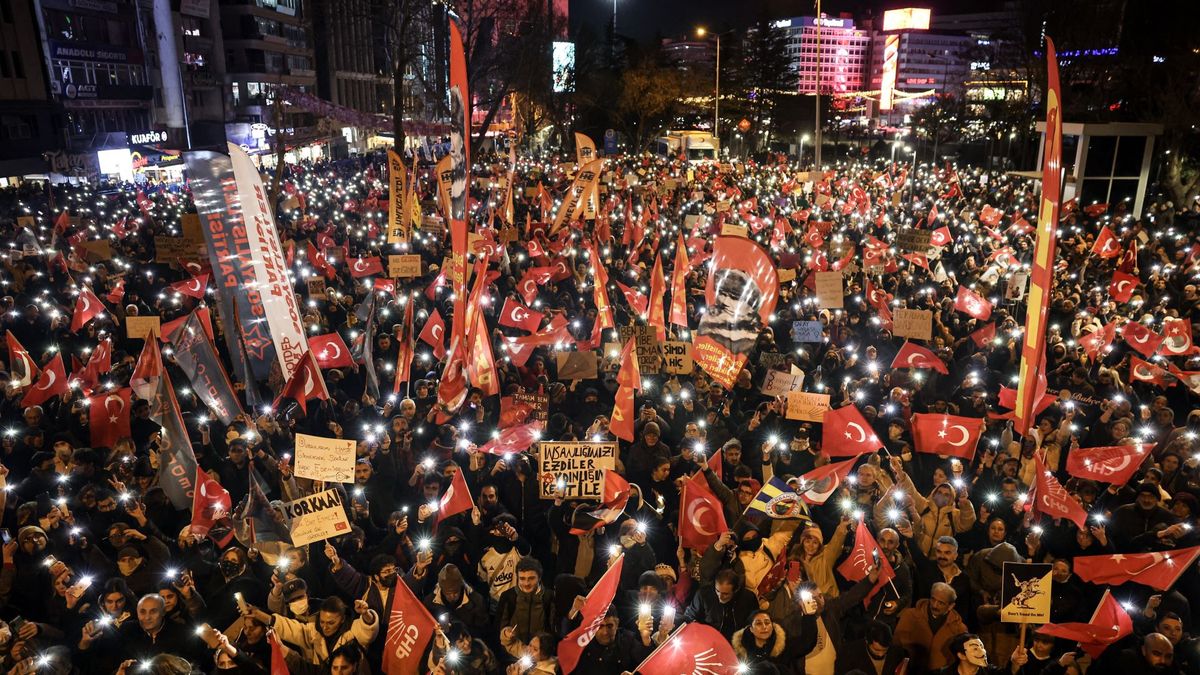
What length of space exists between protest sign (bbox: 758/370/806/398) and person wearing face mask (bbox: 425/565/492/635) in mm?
4503

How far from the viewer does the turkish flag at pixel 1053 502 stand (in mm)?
6133

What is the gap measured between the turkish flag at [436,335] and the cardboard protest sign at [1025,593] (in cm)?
718

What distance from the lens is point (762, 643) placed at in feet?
17.0

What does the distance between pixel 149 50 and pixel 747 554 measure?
50.6 meters

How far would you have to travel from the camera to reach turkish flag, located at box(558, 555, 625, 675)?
505 centimetres

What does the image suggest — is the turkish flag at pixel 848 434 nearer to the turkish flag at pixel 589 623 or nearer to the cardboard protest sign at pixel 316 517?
the turkish flag at pixel 589 623

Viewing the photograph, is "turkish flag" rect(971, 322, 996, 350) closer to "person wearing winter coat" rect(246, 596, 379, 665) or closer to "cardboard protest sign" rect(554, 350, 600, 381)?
"cardboard protest sign" rect(554, 350, 600, 381)

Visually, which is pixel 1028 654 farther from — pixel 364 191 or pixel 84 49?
pixel 84 49

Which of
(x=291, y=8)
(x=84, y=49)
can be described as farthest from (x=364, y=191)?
(x=291, y=8)

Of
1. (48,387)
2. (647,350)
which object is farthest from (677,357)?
(48,387)

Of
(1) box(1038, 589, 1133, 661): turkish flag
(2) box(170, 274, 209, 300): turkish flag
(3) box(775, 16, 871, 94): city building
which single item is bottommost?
(1) box(1038, 589, 1133, 661): turkish flag

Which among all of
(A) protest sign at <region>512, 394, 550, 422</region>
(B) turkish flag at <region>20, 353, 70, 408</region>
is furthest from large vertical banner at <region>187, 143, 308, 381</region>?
(A) protest sign at <region>512, 394, 550, 422</region>

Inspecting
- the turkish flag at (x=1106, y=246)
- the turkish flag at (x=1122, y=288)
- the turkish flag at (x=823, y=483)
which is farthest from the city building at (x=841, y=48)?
the turkish flag at (x=823, y=483)

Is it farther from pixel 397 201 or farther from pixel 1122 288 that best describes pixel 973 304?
pixel 397 201
